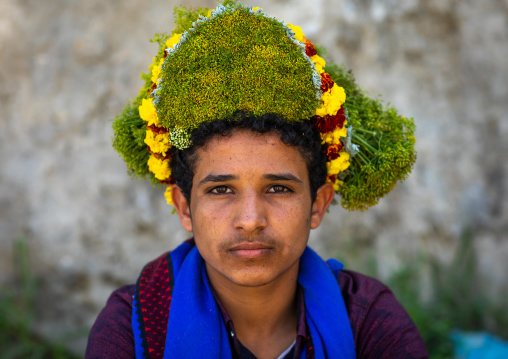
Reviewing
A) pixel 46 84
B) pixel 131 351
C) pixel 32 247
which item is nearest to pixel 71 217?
pixel 32 247

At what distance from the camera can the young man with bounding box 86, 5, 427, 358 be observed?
226cm

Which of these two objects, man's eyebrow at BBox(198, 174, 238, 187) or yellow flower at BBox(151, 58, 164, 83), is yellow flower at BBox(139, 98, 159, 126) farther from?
man's eyebrow at BBox(198, 174, 238, 187)

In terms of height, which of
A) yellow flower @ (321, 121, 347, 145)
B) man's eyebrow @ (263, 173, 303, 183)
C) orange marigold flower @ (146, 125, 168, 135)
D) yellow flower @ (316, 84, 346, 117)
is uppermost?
yellow flower @ (316, 84, 346, 117)

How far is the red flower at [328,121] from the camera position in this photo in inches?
95.7

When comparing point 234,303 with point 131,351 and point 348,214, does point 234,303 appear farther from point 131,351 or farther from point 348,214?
point 348,214

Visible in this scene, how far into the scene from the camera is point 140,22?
4.52 meters

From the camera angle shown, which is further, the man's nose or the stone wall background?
the stone wall background

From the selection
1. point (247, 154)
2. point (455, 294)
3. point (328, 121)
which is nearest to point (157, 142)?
point (247, 154)

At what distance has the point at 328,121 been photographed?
2436 mm

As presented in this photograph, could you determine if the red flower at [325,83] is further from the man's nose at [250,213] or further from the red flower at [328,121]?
the man's nose at [250,213]

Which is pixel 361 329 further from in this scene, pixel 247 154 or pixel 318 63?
pixel 318 63

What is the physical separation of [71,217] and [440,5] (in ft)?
12.7

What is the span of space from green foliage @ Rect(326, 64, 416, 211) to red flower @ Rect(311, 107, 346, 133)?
0.36 feet

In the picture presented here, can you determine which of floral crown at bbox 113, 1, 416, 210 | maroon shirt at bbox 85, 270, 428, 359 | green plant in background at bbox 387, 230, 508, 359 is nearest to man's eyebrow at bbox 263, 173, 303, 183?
floral crown at bbox 113, 1, 416, 210
